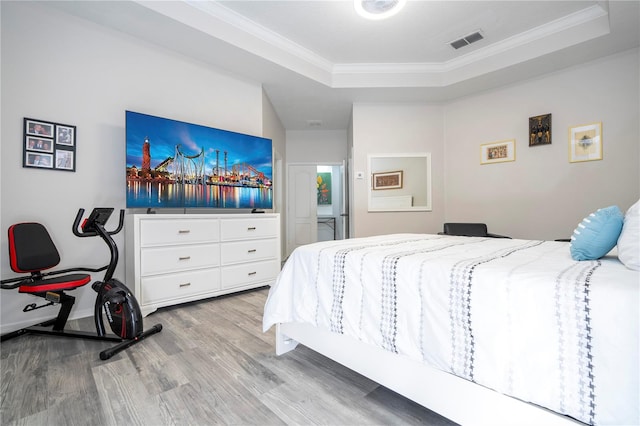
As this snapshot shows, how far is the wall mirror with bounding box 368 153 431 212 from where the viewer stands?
4.51 m

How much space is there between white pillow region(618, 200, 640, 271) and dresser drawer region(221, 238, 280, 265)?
113 inches

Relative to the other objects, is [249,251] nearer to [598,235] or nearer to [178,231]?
[178,231]

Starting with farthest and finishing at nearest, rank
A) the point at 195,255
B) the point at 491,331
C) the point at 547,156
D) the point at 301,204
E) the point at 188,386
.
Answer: the point at 301,204
the point at 547,156
the point at 195,255
the point at 188,386
the point at 491,331

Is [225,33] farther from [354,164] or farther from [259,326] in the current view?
[259,326]

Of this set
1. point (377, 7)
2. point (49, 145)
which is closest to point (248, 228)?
point (49, 145)

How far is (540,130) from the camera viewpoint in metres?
3.64

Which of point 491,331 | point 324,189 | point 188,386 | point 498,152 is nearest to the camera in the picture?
point 491,331

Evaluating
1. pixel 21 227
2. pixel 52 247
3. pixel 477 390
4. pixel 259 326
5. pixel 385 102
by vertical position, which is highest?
pixel 385 102

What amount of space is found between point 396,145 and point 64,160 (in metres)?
4.08

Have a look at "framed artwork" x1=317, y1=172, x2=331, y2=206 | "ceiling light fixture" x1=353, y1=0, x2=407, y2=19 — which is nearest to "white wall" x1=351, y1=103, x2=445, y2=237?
"ceiling light fixture" x1=353, y1=0, x2=407, y2=19

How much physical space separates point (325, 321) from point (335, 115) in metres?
4.43

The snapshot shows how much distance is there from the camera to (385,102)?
4527 millimetres

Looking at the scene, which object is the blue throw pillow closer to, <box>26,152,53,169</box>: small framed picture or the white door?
<box>26,152,53,169</box>: small framed picture

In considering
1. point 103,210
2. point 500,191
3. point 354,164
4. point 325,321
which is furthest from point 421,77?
point 103,210
